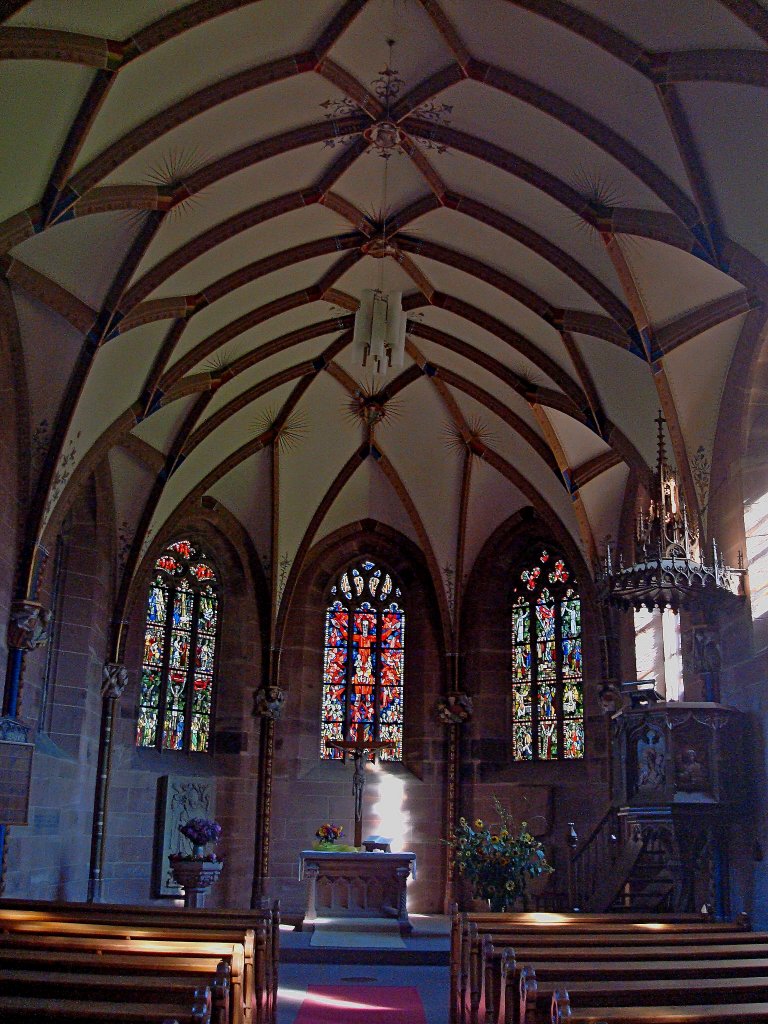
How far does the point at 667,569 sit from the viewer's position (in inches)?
518

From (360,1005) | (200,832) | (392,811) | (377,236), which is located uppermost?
(377,236)

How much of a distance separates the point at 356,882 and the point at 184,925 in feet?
26.6

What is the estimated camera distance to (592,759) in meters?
19.3

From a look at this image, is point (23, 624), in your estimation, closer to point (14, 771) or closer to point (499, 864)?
point (14, 771)

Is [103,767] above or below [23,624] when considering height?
below

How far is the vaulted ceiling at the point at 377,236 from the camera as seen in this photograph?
11.4m

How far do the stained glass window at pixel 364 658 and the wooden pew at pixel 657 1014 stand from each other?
15.9 metres

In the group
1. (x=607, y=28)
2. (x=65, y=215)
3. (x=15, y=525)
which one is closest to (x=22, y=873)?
(x=15, y=525)

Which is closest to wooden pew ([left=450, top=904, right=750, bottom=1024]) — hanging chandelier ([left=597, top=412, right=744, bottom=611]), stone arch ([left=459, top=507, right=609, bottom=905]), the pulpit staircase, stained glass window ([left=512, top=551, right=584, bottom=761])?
the pulpit staircase

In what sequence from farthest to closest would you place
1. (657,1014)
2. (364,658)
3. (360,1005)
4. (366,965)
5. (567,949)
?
1. (364,658)
2. (366,965)
3. (360,1005)
4. (567,949)
5. (657,1014)

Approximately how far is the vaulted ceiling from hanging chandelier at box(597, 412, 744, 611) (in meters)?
1.24

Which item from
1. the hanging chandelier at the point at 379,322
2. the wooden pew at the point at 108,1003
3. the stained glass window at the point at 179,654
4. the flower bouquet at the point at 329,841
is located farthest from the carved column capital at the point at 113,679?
the wooden pew at the point at 108,1003

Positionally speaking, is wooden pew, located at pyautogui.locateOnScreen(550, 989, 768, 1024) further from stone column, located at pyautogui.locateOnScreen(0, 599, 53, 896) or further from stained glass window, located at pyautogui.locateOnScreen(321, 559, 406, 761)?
stained glass window, located at pyautogui.locateOnScreen(321, 559, 406, 761)

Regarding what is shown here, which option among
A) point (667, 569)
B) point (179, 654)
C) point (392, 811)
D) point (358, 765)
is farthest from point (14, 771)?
point (392, 811)
